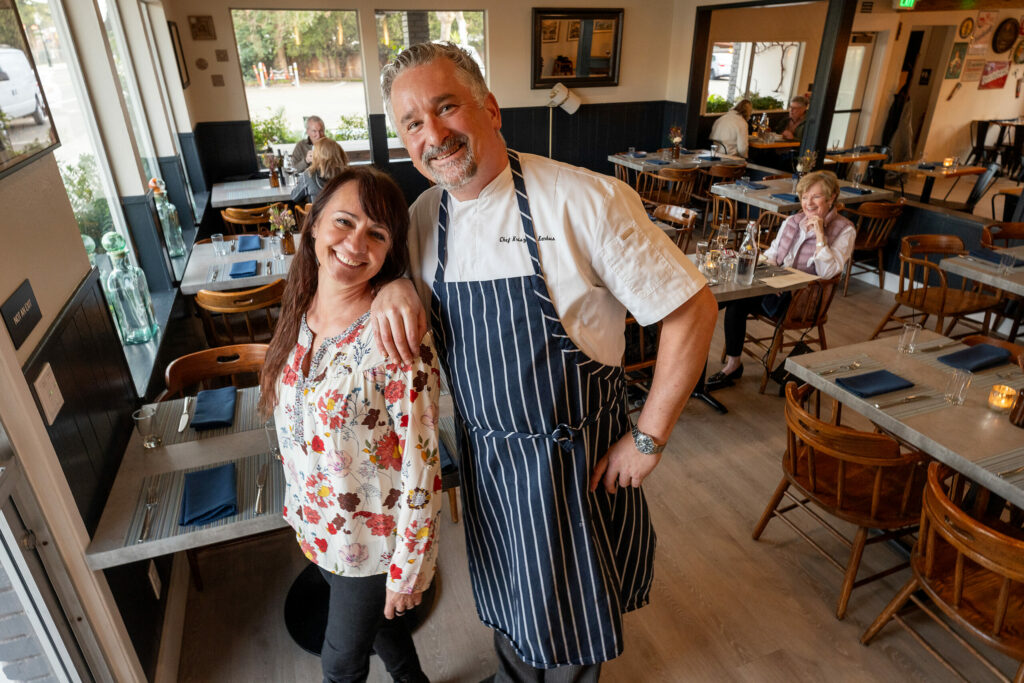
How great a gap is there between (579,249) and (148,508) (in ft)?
4.59

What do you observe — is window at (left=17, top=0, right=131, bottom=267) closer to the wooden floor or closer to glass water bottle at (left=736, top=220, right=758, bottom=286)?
Answer: the wooden floor

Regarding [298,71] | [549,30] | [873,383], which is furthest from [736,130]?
[873,383]

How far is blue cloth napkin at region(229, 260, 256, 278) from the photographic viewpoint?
12.3ft

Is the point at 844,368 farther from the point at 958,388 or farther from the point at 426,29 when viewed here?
the point at 426,29

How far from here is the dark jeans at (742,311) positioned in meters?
3.76

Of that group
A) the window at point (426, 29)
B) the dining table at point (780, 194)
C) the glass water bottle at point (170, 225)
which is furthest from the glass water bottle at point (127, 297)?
the window at point (426, 29)

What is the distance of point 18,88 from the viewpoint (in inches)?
64.3

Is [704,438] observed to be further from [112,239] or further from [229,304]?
[112,239]

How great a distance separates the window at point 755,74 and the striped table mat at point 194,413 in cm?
907

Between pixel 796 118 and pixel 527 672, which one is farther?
pixel 796 118

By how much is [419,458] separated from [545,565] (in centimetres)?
44

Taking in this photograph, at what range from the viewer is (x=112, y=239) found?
3.01 meters

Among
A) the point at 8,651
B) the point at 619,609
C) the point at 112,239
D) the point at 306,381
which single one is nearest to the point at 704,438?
the point at 619,609

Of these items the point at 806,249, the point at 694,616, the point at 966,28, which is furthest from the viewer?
the point at 966,28
